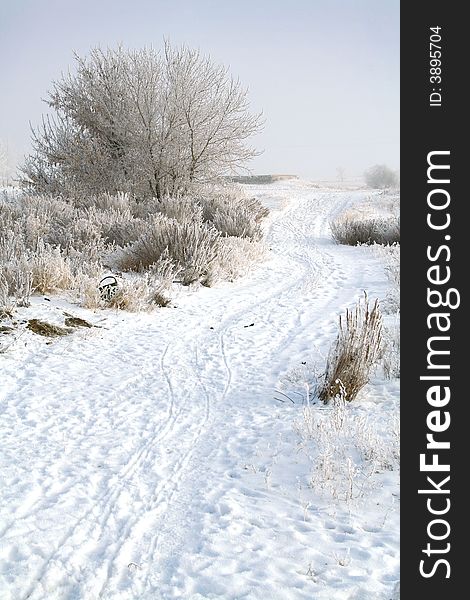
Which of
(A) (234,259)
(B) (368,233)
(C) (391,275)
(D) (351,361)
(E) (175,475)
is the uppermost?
(B) (368,233)

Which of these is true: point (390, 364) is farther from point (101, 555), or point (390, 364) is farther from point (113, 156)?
point (113, 156)

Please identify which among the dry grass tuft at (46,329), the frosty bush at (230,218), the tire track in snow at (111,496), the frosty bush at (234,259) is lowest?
the tire track in snow at (111,496)

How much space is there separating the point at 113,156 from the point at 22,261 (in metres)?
10.6

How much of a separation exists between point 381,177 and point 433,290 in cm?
5918

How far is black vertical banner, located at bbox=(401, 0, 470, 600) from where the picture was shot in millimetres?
1617

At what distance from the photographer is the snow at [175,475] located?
7.73ft

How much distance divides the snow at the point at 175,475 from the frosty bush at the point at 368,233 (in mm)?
8486

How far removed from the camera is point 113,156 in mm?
16328

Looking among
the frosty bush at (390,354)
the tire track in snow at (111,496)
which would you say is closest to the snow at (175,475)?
the tire track in snow at (111,496)

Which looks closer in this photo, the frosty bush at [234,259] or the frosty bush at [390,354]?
the frosty bush at [390,354]

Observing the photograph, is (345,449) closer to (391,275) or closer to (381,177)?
(391,275)

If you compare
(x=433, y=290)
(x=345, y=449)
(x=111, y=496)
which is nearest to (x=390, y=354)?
(x=345, y=449)

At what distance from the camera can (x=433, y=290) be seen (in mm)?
1708

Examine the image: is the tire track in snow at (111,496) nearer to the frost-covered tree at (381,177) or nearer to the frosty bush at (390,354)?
the frosty bush at (390,354)
